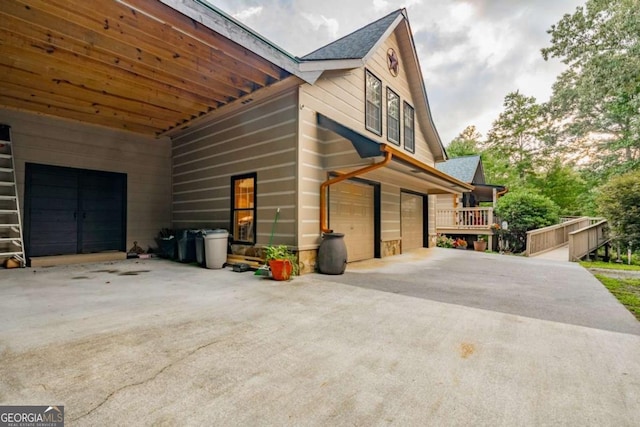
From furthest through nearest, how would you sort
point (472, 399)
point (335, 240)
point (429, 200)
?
point (429, 200)
point (335, 240)
point (472, 399)

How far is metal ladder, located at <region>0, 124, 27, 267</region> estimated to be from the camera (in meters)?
5.97

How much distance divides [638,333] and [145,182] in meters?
10.2

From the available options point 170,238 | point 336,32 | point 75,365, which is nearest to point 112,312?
point 75,365

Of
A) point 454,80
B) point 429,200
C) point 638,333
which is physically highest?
point 454,80

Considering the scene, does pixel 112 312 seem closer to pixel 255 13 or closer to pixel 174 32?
pixel 174 32

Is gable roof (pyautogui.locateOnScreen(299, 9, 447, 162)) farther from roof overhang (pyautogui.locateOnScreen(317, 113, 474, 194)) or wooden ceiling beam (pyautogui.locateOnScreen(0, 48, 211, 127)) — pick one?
wooden ceiling beam (pyautogui.locateOnScreen(0, 48, 211, 127))

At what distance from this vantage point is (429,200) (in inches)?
451

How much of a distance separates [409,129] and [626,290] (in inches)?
281

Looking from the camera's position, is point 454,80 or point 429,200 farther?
point 454,80

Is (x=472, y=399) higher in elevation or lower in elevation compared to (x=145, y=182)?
lower

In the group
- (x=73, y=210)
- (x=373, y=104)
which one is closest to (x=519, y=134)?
(x=373, y=104)

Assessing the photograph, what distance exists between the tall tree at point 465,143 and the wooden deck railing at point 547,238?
21919 millimetres

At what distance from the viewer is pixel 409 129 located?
33.1 feet

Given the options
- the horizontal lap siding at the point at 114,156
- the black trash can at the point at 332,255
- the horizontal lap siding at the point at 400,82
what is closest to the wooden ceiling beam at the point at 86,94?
the horizontal lap siding at the point at 114,156
